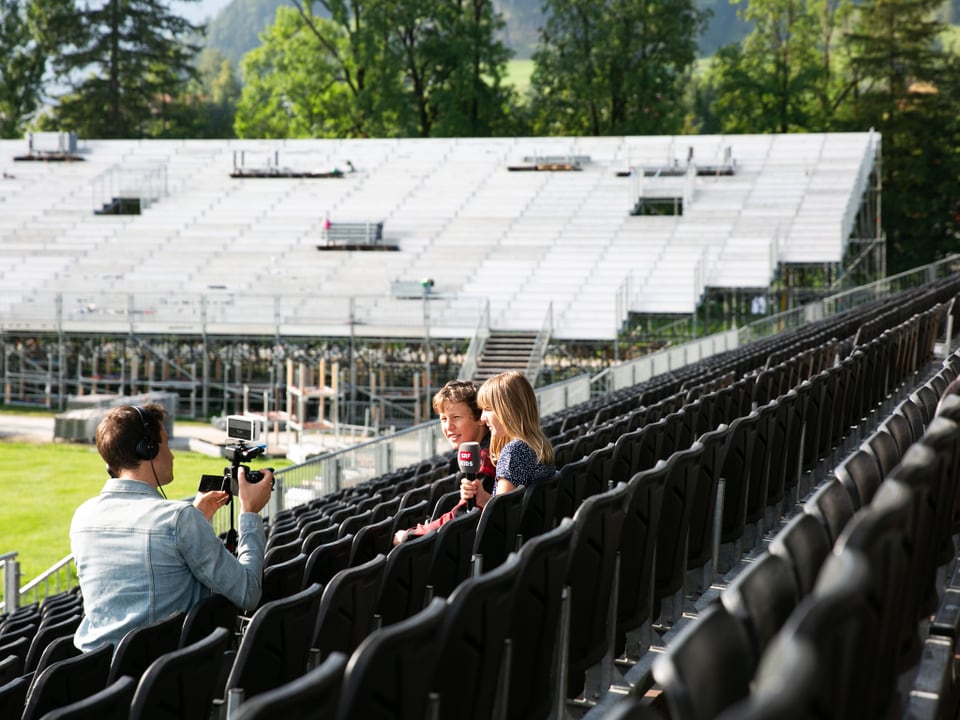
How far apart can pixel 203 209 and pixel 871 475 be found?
3531 centimetres

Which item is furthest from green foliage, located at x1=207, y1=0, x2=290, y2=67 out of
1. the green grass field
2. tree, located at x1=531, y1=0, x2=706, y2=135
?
tree, located at x1=531, y1=0, x2=706, y2=135

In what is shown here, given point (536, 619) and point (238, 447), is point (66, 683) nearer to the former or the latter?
point (536, 619)

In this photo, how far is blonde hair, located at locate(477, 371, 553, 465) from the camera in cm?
500

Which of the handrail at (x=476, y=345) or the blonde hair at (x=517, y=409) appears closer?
the blonde hair at (x=517, y=409)

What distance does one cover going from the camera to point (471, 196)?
3644 cm

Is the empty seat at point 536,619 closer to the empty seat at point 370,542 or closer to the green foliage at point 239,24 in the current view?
the empty seat at point 370,542

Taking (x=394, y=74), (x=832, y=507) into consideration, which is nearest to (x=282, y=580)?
(x=832, y=507)

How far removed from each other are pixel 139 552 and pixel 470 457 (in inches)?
73.9

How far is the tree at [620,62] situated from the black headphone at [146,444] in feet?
158

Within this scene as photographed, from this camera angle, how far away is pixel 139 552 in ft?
12.9

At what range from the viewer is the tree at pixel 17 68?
189ft

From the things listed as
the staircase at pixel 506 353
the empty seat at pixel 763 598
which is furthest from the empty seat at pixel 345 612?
the staircase at pixel 506 353

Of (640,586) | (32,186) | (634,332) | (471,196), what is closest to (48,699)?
(640,586)

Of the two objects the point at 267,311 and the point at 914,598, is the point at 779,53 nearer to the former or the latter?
the point at 267,311
